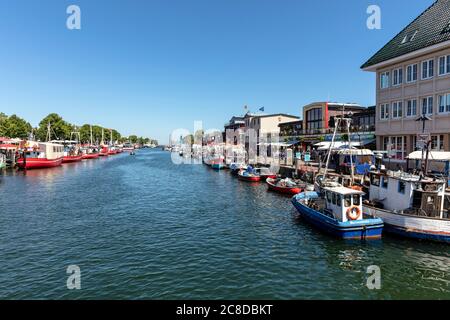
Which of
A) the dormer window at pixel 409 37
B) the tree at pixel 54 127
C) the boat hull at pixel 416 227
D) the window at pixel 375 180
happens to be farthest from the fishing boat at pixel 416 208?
the tree at pixel 54 127

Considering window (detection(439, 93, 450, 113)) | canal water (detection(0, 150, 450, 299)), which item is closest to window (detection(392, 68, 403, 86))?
window (detection(439, 93, 450, 113))

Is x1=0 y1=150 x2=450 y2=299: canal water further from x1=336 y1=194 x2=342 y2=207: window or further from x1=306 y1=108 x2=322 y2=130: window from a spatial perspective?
x1=306 y1=108 x2=322 y2=130: window

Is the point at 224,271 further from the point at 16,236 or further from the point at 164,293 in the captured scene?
the point at 16,236

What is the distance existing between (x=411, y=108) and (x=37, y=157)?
86.2 metres

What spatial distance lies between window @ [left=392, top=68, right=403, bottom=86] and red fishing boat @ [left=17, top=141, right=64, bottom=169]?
82664 mm

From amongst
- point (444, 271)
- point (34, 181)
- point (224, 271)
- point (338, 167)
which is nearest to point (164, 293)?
point (224, 271)

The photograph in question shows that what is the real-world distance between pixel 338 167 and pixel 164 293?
3745 cm

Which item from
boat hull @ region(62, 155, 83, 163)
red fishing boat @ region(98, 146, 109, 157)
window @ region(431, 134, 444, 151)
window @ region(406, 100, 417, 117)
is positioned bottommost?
boat hull @ region(62, 155, 83, 163)

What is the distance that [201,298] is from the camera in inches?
618

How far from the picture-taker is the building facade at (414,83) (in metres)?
37.2

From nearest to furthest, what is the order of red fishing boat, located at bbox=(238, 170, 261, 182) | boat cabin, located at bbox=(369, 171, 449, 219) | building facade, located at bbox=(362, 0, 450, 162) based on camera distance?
boat cabin, located at bbox=(369, 171, 449, 219) → building facade, located at bbox=(362, 0, 450, 162) → red fishing boat, located at bbox=(238, 170, 261, 182)

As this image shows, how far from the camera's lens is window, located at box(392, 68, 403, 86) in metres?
42.9
